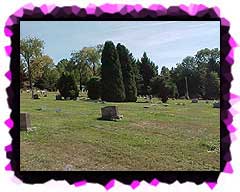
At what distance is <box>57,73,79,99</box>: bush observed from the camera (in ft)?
11.0

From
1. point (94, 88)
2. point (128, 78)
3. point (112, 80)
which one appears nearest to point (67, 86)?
point (94, 88)

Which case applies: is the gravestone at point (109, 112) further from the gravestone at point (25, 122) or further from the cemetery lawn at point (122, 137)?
the gravestone at point (25, 122)

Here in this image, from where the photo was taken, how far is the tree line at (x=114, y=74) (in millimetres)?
3248

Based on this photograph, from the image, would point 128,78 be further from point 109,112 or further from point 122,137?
point 122,137

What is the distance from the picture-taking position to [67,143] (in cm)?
330

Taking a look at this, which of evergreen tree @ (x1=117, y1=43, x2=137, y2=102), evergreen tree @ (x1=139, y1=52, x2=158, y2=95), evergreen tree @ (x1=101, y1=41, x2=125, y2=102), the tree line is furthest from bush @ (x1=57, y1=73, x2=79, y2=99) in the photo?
evergreen tree @ (x1=139, y1=52, x2=158, y2=95)

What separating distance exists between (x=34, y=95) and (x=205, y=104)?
47.1 inches

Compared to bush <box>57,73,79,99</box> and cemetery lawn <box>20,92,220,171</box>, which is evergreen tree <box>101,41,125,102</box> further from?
bush <box>57,73,79,99</box>

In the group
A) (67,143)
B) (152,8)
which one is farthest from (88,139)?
(152,8)

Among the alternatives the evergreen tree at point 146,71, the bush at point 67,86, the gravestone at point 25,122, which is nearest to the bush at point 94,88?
the bush at point 67,86

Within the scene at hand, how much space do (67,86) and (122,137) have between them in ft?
1.78

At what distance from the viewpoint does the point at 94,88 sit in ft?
11.0

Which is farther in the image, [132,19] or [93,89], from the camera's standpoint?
[93,89]

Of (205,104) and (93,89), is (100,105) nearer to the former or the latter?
(93,89)
